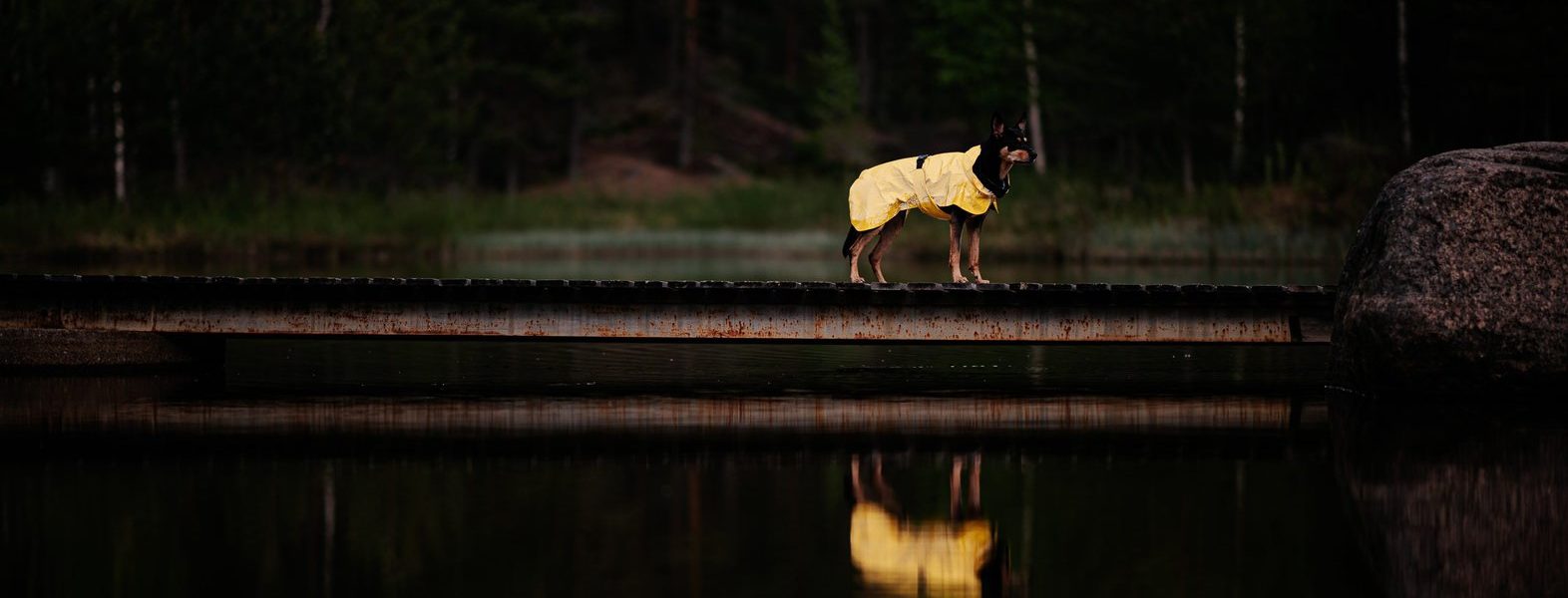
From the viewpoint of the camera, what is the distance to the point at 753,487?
1088 cm

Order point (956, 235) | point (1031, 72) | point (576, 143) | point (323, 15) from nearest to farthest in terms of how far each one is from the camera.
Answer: point (956, 235) < point (323, 15) < point (1031, 72) < point (576, 143)

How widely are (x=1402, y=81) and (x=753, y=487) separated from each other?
3877 cm

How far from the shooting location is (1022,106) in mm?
74750

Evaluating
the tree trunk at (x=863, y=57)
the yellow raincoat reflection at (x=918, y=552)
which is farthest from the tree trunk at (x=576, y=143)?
the yellow raincoat reflection at (x=918, y=552)

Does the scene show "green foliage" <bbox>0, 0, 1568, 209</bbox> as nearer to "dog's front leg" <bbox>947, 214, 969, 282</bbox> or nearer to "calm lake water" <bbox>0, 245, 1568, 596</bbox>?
"dog's front leg" <bbox>947, 214, 969, 282</bbox>

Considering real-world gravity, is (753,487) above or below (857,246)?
below

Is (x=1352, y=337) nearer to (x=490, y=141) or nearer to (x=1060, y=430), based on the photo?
(x=1060, y=430)

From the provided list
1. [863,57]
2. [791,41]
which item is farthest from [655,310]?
[791,41]

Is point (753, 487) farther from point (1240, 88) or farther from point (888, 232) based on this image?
point (1240, 88)

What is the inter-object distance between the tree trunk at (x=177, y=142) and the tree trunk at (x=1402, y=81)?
32.5m

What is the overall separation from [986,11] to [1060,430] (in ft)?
198

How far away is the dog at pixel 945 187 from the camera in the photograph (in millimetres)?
16906

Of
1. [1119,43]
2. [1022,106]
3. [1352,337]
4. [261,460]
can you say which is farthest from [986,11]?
[261,460]

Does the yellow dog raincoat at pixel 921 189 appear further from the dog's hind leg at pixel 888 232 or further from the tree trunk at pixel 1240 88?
the tree trunk at pixel 1240 88
